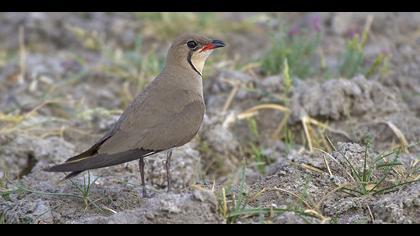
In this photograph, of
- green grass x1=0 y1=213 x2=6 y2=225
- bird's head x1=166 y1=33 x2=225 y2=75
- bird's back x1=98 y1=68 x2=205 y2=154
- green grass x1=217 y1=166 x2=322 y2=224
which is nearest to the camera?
green grass x1=217 y1=166 x2=322 y2=224

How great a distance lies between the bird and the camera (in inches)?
163

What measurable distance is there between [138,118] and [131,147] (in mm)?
237

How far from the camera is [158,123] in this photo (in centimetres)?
440

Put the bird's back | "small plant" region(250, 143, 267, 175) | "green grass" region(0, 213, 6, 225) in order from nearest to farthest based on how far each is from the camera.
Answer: "green grass" region(0, 213, 6, 225) → the bird's back → "small plant" region(250, 143, 267, 175)

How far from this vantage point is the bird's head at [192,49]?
5.01 m

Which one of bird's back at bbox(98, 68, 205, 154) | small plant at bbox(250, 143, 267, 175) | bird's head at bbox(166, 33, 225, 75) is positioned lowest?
small plant at bbox(250, 143, 267, 175)

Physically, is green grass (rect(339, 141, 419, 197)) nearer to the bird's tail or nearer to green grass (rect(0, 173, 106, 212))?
the bird's tail

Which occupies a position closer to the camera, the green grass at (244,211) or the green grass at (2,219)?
the green grass at (244,211)

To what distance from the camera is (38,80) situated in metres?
7.33

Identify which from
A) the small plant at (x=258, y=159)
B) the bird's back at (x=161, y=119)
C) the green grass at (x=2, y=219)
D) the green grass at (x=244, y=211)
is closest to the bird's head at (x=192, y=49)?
the bird's back at (x=161, y=119)

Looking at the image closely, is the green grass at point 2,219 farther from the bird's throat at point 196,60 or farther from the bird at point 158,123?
the bird's throat at point 196,60

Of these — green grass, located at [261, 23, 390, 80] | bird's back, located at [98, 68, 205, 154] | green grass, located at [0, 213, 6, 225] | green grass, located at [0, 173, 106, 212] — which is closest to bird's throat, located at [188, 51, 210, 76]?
bird's back, located at [98, 68, 205, 154]

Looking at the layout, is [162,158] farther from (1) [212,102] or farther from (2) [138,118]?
(1) [212,102]

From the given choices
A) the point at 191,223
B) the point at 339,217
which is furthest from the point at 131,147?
the point at 339,217
